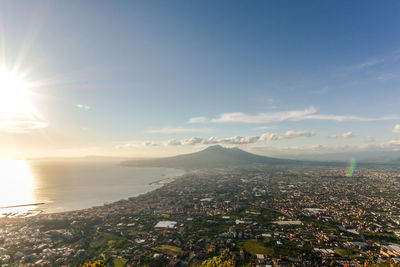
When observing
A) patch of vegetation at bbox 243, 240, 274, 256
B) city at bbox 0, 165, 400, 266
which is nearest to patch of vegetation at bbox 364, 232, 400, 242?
city at bbox 0, 165, 400, 266

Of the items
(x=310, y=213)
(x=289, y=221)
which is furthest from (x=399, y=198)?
(x=289, y=221)

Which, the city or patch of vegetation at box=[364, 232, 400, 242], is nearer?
the city

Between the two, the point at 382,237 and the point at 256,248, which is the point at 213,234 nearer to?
the point at 256,248

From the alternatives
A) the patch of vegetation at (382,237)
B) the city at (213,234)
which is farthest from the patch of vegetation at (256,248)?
the patch of vegetation at (382,237)

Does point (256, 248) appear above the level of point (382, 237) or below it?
above

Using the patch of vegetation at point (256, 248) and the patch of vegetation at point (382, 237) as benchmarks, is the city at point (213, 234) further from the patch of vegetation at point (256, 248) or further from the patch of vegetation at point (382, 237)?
the patch of vegetation at point (382, 237)

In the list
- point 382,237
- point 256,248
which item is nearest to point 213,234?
point 256,248

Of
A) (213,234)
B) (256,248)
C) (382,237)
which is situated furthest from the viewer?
(213,234)

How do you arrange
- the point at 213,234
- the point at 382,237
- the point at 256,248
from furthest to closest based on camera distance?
the point at 213,234, the point at 382,237, the point at 256,248

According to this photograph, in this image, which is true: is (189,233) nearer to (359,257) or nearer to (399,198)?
(359,257)

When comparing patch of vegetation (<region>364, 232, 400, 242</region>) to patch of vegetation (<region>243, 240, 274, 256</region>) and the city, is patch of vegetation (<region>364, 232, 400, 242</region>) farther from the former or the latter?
patch of vegetation (<region>243, 240, 274, 256</region>)

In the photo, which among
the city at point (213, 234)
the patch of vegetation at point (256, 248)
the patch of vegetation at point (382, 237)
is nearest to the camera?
the city at point (213, 234)
